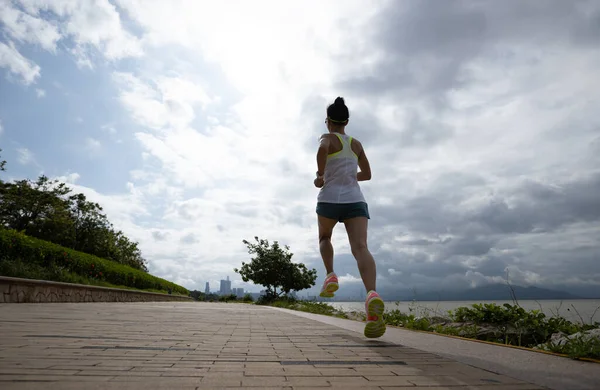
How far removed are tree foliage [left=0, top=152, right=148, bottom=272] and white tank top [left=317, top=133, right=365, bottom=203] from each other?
2316cm

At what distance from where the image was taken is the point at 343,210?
3.62m

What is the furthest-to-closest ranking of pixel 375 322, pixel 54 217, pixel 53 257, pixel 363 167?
pixel 54 217 → pixel 53 257 → pixel 363 167 → pixel 375 322

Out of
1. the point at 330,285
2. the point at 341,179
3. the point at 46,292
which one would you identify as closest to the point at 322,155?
the point at 341,179

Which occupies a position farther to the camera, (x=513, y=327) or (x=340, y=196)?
(x=513, y=327)

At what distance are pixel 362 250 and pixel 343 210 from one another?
440mm

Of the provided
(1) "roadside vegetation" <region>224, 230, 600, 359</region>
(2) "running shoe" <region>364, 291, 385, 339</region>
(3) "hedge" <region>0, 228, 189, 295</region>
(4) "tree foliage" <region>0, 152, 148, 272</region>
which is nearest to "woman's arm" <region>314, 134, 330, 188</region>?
(2) "running shoe" <region>364, 291, 385, 339</region>

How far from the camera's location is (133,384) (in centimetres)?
138

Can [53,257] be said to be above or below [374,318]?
above

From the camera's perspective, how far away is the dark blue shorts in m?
3.59

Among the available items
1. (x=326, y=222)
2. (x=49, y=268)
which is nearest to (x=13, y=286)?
(x=49, y=268)

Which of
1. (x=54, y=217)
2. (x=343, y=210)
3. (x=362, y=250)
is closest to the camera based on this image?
(x=362, y=250)

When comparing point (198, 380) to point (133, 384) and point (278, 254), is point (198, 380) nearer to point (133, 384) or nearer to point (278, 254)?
point (133, 384)

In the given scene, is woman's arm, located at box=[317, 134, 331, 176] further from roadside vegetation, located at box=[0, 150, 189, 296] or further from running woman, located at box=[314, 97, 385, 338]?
roadside vegetation, located at box=[0, 150, 189, 296]

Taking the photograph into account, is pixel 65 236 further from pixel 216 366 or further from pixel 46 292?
pixel 216 366
